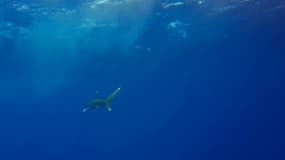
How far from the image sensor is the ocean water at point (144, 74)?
88.3 feet

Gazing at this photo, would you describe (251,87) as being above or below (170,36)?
above

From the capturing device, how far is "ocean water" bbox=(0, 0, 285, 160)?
2692cm

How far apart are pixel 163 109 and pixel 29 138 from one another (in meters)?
30.5

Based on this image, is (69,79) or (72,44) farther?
(69,79)

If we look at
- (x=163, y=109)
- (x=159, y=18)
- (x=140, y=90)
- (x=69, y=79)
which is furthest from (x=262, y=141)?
(x=159, y=18)

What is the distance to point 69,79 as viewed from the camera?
51844 millimetres

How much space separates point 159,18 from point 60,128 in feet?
268

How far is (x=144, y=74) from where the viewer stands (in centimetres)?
5234

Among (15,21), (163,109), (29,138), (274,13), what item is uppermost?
(29,138)

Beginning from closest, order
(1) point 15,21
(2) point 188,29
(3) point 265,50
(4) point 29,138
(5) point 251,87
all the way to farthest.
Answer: (1) point 15,21
(2) point 188,29
(3) point 265,50
(5) point 251,87
(4) point 29,138

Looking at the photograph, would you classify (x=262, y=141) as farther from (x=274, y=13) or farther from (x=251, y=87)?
(x=274, y=13)

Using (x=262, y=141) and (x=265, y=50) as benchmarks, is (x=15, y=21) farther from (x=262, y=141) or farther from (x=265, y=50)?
(x=262, y=141)

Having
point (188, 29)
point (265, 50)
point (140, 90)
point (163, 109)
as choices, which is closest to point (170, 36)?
point (188, 29)

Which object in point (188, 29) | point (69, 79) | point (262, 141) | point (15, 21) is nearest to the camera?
point (15, 21)
